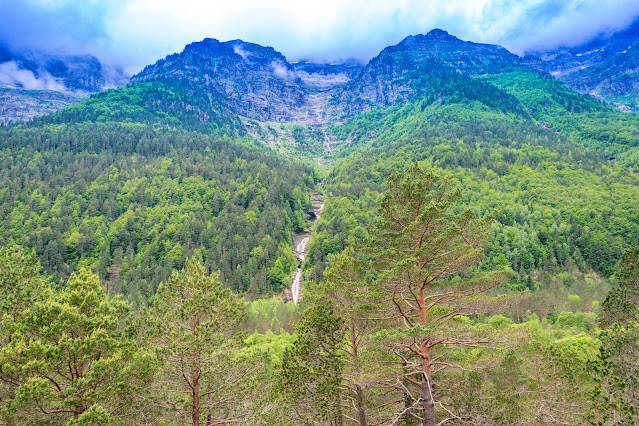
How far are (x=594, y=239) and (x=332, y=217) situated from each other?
68.4 m

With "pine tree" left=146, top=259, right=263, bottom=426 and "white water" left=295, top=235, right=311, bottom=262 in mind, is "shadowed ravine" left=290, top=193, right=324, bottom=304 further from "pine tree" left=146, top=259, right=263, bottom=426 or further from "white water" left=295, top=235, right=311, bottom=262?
"pine tree" left=146, top=259, right=263, bottom=426

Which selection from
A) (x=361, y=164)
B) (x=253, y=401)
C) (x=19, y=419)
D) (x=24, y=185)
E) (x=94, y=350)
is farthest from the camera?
(x=361, y=164)

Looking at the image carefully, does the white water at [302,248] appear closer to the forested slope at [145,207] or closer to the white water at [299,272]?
the white water at [299,272]

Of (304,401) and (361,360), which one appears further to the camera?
(304,401)

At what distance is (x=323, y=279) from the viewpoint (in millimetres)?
47219

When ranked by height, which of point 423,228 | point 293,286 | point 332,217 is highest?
point 423,228

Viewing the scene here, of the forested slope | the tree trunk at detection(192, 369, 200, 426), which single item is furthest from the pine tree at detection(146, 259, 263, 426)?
the forested slope

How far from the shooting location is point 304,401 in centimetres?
1708

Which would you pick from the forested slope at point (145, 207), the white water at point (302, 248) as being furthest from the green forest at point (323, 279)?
the white water at point (302, 248)

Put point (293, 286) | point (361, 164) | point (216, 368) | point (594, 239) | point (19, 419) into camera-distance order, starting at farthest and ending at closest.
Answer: point (361, 164) < point (293, 286) < point (594, 239) < point (216, 368) < point (19, 419)

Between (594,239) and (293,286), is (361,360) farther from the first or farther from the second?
(594,239)

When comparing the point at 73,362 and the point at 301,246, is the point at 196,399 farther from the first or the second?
the point at 301,246

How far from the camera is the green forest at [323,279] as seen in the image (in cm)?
1448

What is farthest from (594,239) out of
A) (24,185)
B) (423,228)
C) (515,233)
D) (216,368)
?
(24,185)
